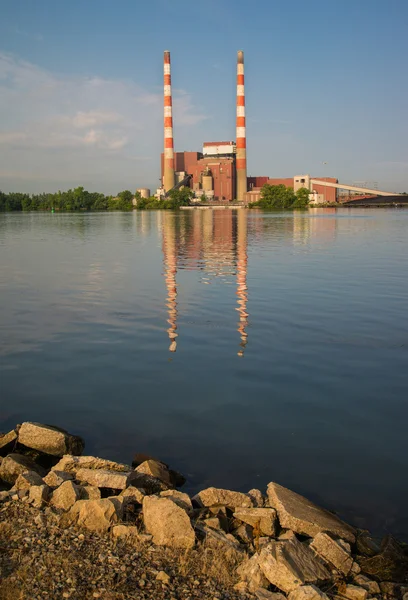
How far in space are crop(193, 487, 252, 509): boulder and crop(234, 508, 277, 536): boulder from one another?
11cm

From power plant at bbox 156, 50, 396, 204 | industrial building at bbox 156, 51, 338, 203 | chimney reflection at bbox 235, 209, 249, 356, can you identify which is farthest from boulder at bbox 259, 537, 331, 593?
power plant at bbox 156, 50, 396, 204

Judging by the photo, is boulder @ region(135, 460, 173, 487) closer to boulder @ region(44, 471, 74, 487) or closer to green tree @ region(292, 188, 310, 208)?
boulder @ region(44, 471, 74, 487)

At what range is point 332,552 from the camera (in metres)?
3.61

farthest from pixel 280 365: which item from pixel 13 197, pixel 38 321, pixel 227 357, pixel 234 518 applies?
pixel 13 197

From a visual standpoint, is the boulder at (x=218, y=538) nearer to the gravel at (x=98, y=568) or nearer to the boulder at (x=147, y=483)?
the gravel at (x=98, y=568)

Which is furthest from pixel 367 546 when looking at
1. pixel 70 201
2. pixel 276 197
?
pixel 70 201

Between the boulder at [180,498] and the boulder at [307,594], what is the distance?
1.08 m

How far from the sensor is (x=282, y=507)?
4008 millimetres

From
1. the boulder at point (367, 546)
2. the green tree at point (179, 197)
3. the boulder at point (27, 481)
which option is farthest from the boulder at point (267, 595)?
the green tree at point (179, 197)

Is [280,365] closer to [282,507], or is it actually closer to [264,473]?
[264,473]

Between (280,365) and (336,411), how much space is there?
169 centimetres

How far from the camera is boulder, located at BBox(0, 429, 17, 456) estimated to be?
532cm

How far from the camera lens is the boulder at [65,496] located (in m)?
4.00

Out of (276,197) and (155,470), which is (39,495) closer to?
(155,470)
